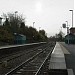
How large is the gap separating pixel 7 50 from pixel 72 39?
7071 cm

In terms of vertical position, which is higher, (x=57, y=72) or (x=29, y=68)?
(x=57, y=72)

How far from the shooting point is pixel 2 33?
79.0 meters

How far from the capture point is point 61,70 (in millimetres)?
14016

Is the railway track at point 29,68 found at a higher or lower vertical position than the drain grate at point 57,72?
lower

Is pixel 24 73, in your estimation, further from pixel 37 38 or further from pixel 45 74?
pixel 37 38

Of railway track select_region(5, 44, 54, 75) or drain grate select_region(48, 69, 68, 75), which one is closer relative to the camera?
drain grate select_region(48, 69, 68, 75)

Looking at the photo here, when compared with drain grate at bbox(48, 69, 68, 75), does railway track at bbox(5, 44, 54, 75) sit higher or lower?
lower

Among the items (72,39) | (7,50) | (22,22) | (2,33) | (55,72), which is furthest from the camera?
(22,22)

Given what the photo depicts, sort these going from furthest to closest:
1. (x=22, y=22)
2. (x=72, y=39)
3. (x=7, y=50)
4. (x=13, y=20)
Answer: (x=22, y=22), (x=13, y=20), (x=72, y=39), (x=7, y=50)

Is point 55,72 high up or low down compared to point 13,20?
down

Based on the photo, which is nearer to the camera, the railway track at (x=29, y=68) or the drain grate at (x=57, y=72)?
the drain grate at (x=57, y=72)

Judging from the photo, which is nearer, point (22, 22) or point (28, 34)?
point (28, 34)

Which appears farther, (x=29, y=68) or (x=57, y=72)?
(x=29, y=68)

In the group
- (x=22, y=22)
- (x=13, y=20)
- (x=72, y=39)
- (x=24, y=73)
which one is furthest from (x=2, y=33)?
(x=24, y=73)
